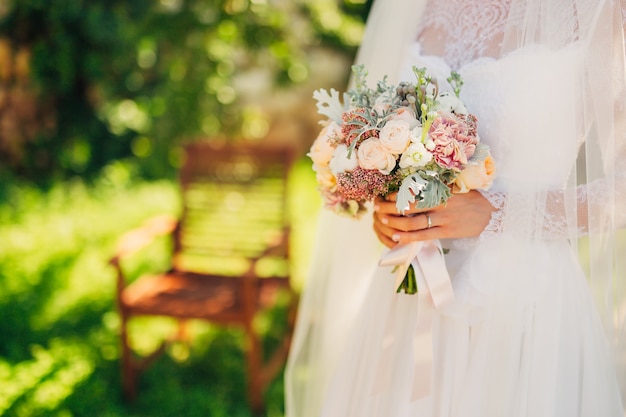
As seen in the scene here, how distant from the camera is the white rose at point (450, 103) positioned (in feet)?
5.04

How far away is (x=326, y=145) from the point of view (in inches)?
64.9

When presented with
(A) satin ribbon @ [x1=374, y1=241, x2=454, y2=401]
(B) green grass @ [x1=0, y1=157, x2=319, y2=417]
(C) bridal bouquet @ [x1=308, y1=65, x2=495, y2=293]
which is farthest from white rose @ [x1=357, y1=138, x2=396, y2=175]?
(B) green grass @ [x1=0, y1=157, x2=319, y2=417]

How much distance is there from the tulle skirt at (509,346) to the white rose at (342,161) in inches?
16.8

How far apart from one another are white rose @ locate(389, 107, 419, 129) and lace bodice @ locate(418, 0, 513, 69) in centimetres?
36

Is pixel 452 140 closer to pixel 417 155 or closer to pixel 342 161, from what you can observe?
pixel 417 155

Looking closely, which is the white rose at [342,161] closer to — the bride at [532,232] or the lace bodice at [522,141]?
the bride at [532,232]

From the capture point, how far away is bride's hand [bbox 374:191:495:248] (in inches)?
65.4

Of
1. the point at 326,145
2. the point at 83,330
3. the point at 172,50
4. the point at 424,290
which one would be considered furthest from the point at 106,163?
the point at 424,290

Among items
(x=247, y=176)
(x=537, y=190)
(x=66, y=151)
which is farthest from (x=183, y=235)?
(x=66, y=151)

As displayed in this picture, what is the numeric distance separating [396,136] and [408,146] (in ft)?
0.16

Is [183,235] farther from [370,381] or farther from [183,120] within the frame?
[370,381]

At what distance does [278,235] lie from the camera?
143 inches

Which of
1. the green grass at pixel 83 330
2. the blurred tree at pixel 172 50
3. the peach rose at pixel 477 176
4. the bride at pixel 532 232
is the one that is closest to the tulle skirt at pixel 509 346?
the bride at pixel 532 232

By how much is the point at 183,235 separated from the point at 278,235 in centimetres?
63
